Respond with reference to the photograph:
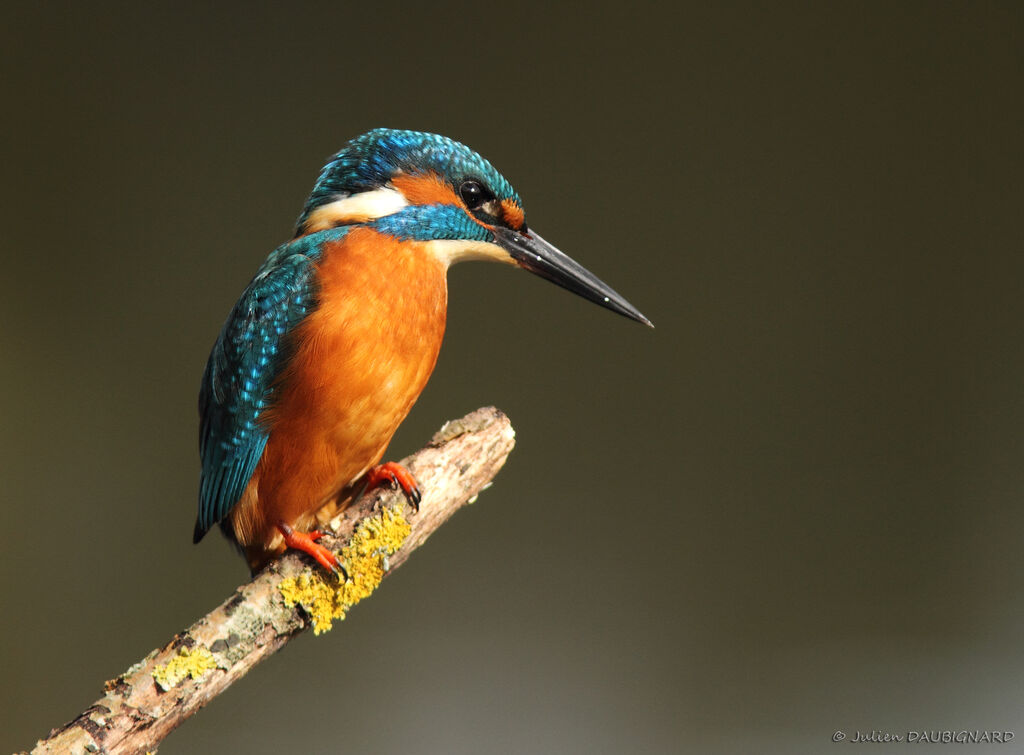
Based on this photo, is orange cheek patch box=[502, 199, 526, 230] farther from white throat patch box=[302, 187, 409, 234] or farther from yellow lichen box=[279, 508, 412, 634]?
yellow lichen box=[279, 508, 412, 634]

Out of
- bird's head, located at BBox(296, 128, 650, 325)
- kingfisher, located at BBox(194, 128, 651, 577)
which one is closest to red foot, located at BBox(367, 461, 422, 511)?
kingfisher, located at BBox(194, 128, 651, 577)

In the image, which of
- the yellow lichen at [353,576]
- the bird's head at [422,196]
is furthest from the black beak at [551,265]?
the yellow lichen at [353,576]

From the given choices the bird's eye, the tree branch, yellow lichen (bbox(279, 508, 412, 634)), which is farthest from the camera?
the bird's eye

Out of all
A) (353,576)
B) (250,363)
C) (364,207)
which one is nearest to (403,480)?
(353,576)

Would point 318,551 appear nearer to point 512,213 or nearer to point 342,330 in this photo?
point 342,330

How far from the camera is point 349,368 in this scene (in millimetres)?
1115

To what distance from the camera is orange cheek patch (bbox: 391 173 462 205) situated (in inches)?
46.2

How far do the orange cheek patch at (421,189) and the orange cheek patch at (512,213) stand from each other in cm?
8

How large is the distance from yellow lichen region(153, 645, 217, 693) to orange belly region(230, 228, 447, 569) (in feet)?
0.75

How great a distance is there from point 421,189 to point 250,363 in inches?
11.6

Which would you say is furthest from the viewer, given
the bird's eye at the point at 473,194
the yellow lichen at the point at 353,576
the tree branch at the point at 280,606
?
the bird's eye at the point at 473,194

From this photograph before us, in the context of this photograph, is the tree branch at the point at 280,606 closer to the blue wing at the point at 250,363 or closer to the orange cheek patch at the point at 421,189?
the blue wing at the point at 250,363

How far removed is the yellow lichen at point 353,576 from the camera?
1.08 metres

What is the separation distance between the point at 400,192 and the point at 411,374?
22 cm
